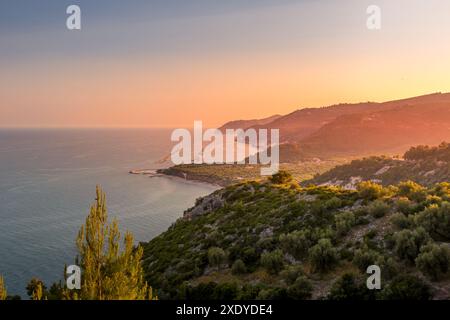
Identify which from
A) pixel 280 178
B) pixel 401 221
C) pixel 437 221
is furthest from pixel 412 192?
pixel 280 178

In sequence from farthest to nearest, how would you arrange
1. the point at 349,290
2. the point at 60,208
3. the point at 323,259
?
the point at 60,208, the point at 323,259, the point at 349,290

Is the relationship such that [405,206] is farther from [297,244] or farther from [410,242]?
[297,244]

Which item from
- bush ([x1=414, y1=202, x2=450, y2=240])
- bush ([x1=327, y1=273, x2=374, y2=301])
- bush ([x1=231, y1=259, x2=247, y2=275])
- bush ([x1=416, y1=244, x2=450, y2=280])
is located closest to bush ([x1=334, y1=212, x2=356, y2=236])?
bush ([x1=414, y1=202, x2=450, y2=240])

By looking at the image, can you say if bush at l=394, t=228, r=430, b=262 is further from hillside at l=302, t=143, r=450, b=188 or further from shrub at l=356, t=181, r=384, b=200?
hillside at l=302, t=143, r=450, b=188

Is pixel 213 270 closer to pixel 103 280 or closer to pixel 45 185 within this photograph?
pixel 103 280

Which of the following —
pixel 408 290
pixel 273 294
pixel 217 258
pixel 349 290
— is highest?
pixel 408 290

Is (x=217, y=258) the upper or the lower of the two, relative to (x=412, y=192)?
lower

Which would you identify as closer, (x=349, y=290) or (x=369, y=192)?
(x=349, y=290)

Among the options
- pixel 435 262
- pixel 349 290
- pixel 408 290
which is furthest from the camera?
pixel 349 290
